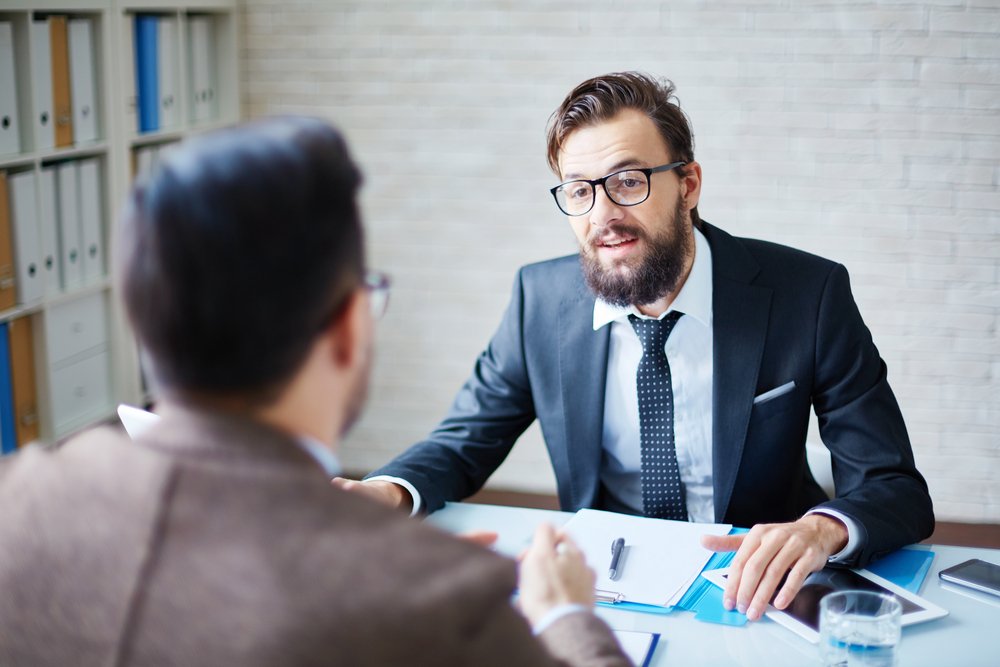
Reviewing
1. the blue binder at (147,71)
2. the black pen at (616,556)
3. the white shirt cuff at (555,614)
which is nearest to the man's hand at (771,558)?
the black pen at (616,556)

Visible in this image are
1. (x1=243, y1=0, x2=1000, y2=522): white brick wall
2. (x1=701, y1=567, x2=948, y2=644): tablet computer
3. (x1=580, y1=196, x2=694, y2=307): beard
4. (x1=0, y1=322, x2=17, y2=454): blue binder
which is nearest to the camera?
(x1=701, y1=567, x2=948, y2=644): tablet computer

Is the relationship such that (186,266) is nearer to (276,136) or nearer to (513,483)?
(276,136)

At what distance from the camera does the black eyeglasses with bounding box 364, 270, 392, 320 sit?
0.90 meters

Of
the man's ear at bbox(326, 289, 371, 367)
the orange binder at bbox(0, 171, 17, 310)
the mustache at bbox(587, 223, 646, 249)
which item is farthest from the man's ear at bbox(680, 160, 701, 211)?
the orange binder at bbox(0, 171, 17, 310)

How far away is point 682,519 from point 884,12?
206cm

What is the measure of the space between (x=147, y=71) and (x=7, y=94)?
2.08 ft

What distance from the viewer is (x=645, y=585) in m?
1.48

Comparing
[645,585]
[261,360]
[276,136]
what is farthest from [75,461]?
[645,585]

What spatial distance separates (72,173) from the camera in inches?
115

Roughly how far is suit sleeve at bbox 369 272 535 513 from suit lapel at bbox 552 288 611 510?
11cm

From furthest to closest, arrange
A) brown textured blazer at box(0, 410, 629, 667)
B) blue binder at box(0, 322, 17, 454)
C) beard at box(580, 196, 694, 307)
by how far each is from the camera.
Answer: blue binder at box(0, 322, 17, 454) → beard at box(580, 196, 694, 307) → brown textured blazer at box(0, 410, 629, 667)

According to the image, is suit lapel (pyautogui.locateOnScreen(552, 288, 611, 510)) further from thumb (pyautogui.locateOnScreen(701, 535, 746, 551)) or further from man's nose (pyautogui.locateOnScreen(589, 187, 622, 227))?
thumb (pyautogui.locateOnScreen(701, 535, 746, 551))

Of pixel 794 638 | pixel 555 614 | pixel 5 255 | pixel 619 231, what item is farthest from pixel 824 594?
pixel 5 255

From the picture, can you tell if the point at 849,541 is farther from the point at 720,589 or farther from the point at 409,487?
the point at 409,487
